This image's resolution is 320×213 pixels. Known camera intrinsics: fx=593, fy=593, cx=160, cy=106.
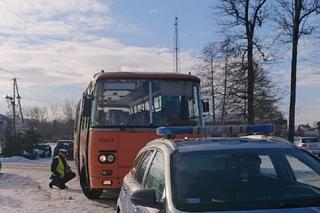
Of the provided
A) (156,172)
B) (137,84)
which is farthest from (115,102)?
(156,172)

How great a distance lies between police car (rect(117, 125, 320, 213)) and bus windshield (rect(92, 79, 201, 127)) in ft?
22.1

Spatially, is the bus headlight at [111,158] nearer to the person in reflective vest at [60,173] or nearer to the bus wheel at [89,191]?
the bus wheel at [89,191]

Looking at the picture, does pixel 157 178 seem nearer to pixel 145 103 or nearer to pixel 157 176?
pixel 157 176

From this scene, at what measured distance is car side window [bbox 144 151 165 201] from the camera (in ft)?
17.9

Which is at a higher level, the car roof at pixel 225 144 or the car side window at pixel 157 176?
the car roof at pixel 225 144

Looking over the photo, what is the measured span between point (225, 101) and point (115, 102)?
21649mm

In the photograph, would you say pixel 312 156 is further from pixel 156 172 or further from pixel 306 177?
pixel 156 172

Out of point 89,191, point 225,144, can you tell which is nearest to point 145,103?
point 89,191

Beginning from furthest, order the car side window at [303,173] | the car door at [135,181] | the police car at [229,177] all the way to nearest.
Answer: the car door at [135,181] → the car side window at [303,173] → the police car at [229,177]

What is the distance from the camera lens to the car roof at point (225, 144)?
5680mm

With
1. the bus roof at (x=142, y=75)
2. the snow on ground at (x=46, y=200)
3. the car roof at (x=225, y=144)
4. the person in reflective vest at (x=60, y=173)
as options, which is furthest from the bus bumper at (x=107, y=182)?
the car roof at (x=225, y=144)

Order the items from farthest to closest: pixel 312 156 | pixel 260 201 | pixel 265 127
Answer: pixel 265 127 < pixel 312 156 < pixel 260 201

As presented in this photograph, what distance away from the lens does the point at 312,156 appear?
585 cm

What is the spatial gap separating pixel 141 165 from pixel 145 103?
255 inches
